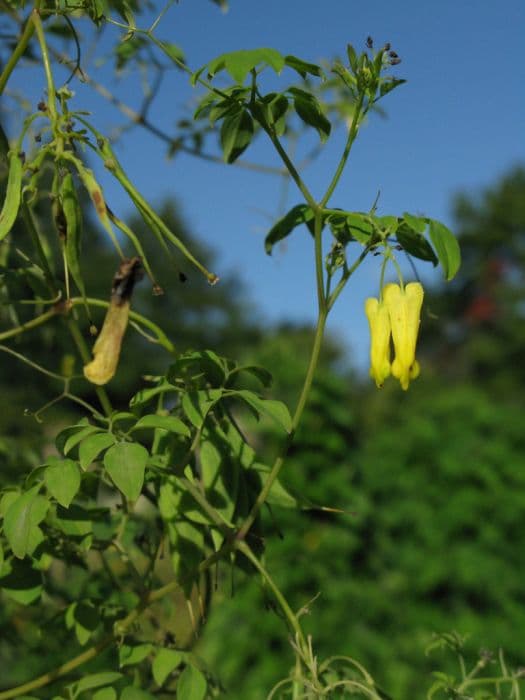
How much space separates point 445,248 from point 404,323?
0.26 feet

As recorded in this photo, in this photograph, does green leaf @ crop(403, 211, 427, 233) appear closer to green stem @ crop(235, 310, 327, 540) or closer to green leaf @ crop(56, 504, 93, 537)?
green stem @ crop(235, 310, 327, 540)

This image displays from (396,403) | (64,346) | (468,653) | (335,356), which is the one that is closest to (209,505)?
(64,346)

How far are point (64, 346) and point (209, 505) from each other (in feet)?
1.84

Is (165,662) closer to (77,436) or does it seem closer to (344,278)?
(77,436)

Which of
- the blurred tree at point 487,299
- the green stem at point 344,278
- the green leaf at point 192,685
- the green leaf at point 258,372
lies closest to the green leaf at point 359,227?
the green stem at point 344,278

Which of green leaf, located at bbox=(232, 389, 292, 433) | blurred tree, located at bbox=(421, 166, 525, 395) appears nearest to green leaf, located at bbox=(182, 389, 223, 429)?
green leaf, located at bbox=(232, 389, 292, 433)

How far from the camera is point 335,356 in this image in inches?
773

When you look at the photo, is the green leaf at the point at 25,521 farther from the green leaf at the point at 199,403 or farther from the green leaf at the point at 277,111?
the green leaf at the point at 277,111

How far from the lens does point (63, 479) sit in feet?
2.25

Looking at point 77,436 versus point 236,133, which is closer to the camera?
point 77,436

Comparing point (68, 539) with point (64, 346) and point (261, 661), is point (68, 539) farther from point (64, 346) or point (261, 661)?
point (261, 661)

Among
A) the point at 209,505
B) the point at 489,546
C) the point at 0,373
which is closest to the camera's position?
the point at 209,505

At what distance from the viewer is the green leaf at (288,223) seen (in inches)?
34.9

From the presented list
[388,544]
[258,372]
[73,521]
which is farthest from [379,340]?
[388,544]
